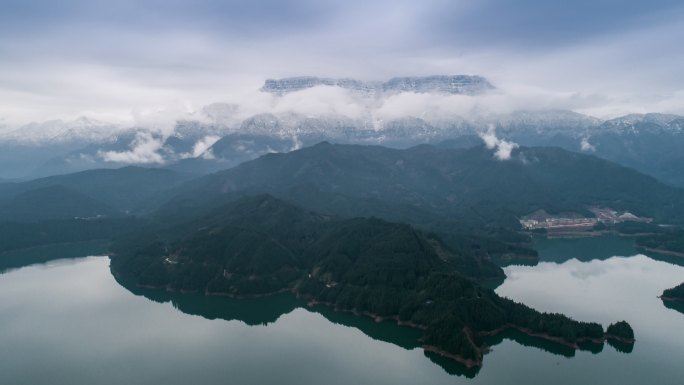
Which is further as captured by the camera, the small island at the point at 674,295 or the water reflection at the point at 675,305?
the small island at the point at 674,295

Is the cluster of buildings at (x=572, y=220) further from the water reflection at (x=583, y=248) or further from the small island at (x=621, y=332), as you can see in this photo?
the small island at (x=621, y=332)

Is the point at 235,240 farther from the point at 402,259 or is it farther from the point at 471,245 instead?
the point at 471,245

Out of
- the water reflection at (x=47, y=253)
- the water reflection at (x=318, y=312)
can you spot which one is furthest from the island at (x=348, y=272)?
the water reflection at (x=47, y=253)

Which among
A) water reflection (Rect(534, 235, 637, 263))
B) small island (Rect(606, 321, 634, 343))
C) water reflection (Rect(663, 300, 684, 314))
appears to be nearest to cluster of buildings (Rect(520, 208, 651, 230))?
water reflection (Rect(534, 235, 637, 263))

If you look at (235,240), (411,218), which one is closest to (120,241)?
(235,240)

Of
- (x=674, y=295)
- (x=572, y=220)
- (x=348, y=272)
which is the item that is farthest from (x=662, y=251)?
(x=348, y=272)

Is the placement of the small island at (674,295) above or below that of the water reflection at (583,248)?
above

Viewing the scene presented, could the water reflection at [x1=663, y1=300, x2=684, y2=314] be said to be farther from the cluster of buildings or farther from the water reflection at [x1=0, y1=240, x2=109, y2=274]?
the water reflection at [x1=0, y1=240, x2=109, y2=274]

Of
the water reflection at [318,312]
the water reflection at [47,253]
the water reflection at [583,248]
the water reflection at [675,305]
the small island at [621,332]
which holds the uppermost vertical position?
the small island at [621,332]

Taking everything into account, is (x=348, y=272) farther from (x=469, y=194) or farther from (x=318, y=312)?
(x=469, y=194)
